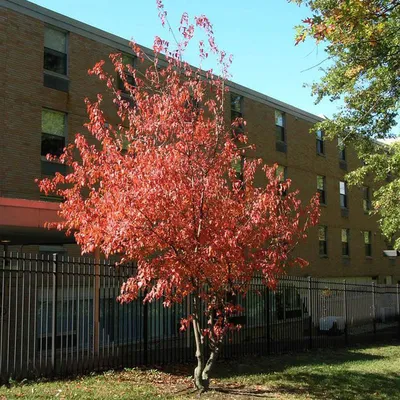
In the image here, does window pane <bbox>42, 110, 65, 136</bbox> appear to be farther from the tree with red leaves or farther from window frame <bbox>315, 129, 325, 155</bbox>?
window frame <bbox>315, 129, 325, 155</bbox>

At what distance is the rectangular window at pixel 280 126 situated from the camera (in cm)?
2769

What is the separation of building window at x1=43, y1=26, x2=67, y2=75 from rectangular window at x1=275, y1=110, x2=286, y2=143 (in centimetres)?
1239

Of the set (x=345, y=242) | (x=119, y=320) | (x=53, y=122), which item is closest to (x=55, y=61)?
(x=53, y=122)

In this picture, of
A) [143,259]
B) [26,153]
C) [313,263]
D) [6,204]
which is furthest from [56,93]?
[313,263]

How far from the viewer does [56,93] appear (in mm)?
18203

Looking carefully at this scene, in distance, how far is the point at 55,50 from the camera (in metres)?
18.4

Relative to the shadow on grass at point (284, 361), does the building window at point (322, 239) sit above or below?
above

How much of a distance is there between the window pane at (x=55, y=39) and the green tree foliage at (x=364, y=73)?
8591mm

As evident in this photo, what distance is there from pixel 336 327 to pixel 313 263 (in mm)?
10490

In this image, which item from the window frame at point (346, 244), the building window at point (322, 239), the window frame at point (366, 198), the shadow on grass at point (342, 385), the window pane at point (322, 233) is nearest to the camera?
the shadow on grass at point (342, 385)

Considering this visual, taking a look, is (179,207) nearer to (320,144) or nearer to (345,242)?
(320,144)

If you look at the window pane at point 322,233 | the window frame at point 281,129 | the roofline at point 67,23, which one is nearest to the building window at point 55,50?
the roofline at point 67,23

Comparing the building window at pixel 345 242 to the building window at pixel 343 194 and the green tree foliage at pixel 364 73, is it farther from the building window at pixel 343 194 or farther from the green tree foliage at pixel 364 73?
the green tree foliage at pixel 364 73

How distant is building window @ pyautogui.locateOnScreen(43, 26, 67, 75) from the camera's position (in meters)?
18.2
